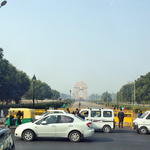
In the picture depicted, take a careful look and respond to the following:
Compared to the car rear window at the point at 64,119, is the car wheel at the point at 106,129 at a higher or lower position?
lower

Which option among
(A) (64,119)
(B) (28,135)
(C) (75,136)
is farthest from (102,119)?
(B) (28,135)

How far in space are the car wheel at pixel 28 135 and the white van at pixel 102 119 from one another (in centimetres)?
648

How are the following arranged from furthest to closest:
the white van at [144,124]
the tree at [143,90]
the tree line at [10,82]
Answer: the tree at [143,90]
the tree line at [10,82]
the white van at [144,124]

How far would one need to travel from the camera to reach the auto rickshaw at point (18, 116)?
2384 centimetres

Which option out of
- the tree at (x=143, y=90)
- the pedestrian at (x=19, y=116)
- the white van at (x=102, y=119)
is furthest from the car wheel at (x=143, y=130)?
the tree at (x=143, y=90)

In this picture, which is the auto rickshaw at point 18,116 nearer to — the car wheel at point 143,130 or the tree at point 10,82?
the car wheel at point 143,130

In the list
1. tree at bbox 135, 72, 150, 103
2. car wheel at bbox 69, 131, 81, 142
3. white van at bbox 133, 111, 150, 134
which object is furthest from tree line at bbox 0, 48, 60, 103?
car wheel at bbox 69, 131, 81, 142

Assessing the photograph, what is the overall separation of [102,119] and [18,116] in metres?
6.27

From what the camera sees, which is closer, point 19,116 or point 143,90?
point 19,116

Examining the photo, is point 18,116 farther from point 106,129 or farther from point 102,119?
point 106,129

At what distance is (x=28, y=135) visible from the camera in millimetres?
16188

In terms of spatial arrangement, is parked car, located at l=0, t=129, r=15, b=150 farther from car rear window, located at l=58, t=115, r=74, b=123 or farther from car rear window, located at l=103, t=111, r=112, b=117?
car rear window, located at l=103, t=111, r=112, b=117

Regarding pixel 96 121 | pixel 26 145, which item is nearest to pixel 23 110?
pixel 96 121

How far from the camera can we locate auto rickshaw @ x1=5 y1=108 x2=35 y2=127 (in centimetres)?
2384
